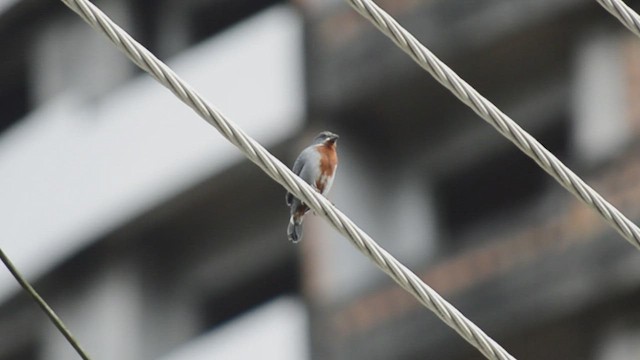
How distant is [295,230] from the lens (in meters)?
11.1

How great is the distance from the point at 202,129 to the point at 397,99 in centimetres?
236

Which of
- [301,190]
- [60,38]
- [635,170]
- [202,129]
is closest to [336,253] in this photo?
[202,129]

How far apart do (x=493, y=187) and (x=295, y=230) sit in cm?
905

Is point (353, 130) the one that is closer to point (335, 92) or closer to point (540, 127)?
point (335, 92)

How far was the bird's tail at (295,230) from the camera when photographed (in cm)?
1110

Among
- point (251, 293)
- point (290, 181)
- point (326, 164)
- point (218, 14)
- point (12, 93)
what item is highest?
point (12, 93)

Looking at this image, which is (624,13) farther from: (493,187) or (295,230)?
(493,187)

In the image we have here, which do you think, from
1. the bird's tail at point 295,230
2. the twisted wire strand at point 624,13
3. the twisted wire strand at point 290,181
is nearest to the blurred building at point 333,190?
the bird's tail at point 295,230

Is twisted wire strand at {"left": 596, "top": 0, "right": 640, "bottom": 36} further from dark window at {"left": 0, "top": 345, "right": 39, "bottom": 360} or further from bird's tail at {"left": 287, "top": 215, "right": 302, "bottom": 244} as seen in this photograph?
dark window at {"left": 0, "top": 345, "right": 39, "bottom": 360}

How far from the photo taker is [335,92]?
19766 millimetres

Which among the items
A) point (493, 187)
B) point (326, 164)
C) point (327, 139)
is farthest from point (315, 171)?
point (493, 187)

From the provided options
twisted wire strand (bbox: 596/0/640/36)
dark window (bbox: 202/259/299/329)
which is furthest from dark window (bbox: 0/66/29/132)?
twisted wire strand (bbox: 596/0/640/36)

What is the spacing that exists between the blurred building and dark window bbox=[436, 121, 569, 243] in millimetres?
19

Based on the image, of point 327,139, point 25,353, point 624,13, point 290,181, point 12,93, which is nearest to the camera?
point 290,181
